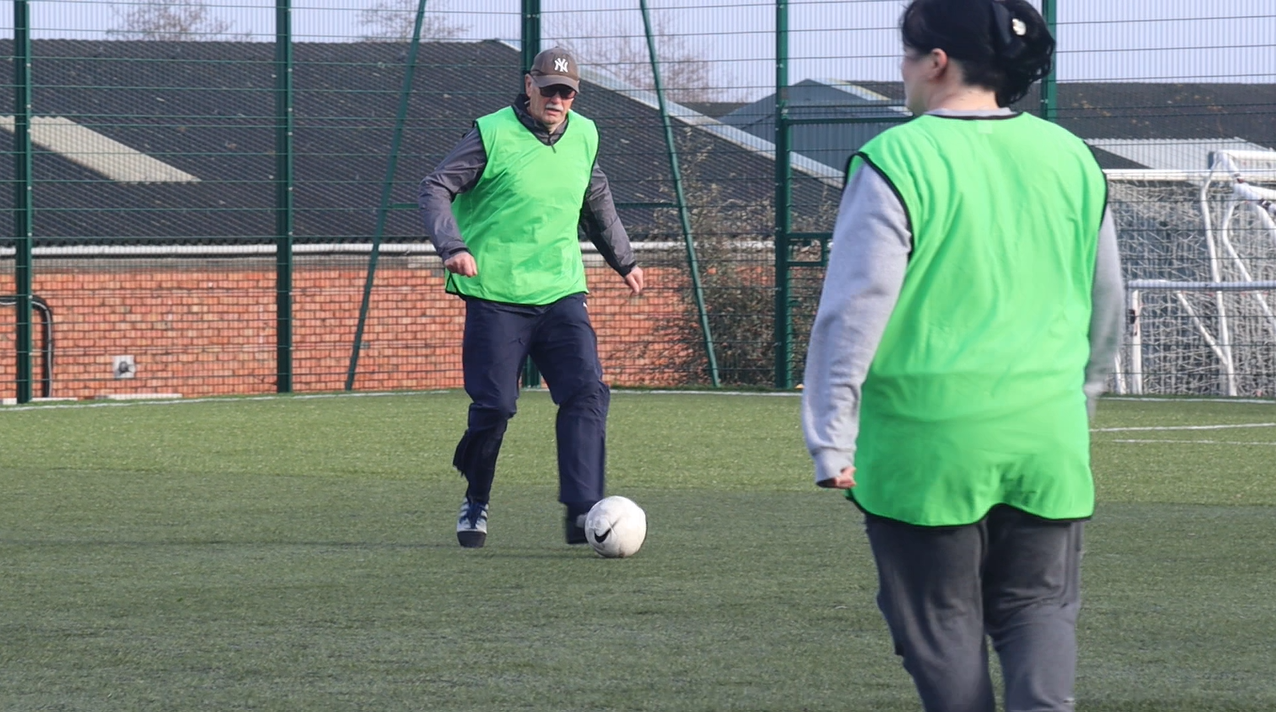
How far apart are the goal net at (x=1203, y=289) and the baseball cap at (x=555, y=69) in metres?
8.77

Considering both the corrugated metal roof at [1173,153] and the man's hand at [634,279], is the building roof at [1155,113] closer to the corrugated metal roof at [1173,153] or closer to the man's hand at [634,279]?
the corrugated metal roof at [1173,153]

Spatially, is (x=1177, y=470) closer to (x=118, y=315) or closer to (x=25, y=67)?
(x=25, y=67)

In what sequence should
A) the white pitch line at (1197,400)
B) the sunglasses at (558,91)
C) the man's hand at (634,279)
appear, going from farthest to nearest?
the white pitch line at (1197,400)
the man's hand at (634,279)
the sunglasses at (558,91)

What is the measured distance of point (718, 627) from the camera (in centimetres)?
484

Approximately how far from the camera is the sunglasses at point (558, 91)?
21.4 feet

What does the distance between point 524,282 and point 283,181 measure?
8.72 m

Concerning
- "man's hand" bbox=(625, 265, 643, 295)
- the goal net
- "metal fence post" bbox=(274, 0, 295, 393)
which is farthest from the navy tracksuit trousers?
the goal net

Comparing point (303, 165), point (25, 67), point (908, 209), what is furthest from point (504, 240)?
point (303, 165)

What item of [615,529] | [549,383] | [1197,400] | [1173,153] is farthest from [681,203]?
[615,529]

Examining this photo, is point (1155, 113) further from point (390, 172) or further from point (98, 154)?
point (98, 154)

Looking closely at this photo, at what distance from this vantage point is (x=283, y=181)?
48.8 ft

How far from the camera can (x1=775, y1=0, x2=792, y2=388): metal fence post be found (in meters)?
14.6

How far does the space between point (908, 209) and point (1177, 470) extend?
20.7ft

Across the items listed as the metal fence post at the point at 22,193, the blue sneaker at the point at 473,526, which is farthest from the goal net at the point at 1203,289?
the blue sneaker at the point at 473,526
